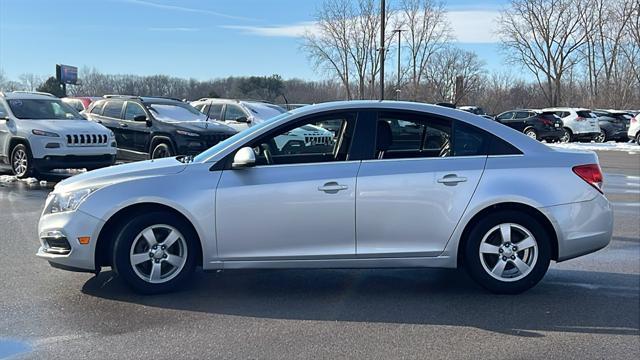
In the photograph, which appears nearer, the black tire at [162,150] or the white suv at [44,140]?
the white suv at [44,140]

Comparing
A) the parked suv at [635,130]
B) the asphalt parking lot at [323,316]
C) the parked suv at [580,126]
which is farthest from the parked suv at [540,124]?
the asphalt parking lot at [323,316]

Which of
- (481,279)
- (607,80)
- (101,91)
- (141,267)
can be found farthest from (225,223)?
(101,91)

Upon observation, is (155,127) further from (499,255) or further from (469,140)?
(499,255)

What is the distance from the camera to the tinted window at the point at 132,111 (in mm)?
15000

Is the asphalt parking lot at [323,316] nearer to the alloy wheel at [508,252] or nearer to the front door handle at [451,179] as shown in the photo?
the alloy wheel at [508,252]

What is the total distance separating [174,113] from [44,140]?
132 inches

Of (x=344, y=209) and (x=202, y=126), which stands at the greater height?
(x=202, y=126)

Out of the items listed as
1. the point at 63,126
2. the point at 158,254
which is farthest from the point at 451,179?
the point at 63,126

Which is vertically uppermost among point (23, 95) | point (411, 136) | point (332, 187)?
point (23, 95)

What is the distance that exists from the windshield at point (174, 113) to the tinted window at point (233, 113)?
210 centimetres

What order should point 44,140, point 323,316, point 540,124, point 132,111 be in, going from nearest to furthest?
point 323,316 < point 44,140 < point 132,111 < point 540,124

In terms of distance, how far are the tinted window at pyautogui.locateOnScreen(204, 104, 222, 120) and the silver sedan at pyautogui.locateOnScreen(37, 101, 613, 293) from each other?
502 inches

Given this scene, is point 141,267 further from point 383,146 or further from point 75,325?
point 383,146

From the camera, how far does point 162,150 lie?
14.1 meters
